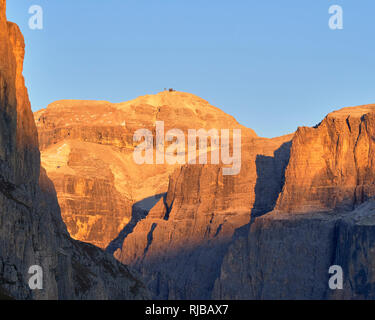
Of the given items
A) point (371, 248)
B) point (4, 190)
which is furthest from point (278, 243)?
point (4, 190)

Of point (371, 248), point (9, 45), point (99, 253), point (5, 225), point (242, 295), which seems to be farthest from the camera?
point (242, 295)

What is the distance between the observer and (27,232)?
104 meters

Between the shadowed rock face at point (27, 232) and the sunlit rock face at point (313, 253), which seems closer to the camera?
the shadowed rock face at point (27, 232)

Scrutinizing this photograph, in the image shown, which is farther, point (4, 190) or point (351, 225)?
point (351, 225)

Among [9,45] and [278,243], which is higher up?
[9,45]

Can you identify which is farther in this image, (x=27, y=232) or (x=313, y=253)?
(x=313, y=253)

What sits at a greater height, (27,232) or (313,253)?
(27,232)

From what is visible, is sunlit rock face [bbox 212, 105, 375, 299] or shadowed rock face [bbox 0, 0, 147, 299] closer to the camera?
shadowed rock face [bbox 0, 0, 147, 299]

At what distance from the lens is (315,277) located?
188500 mm

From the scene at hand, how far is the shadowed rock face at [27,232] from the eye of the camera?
329ft

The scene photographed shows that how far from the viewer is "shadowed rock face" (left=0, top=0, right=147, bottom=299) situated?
100 meters

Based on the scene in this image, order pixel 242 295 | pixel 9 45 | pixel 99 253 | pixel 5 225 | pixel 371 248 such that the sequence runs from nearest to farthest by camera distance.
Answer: pixel 5 225
pixel 9 45
pixel 99 253
pixel 371 248
pixel 242 295
